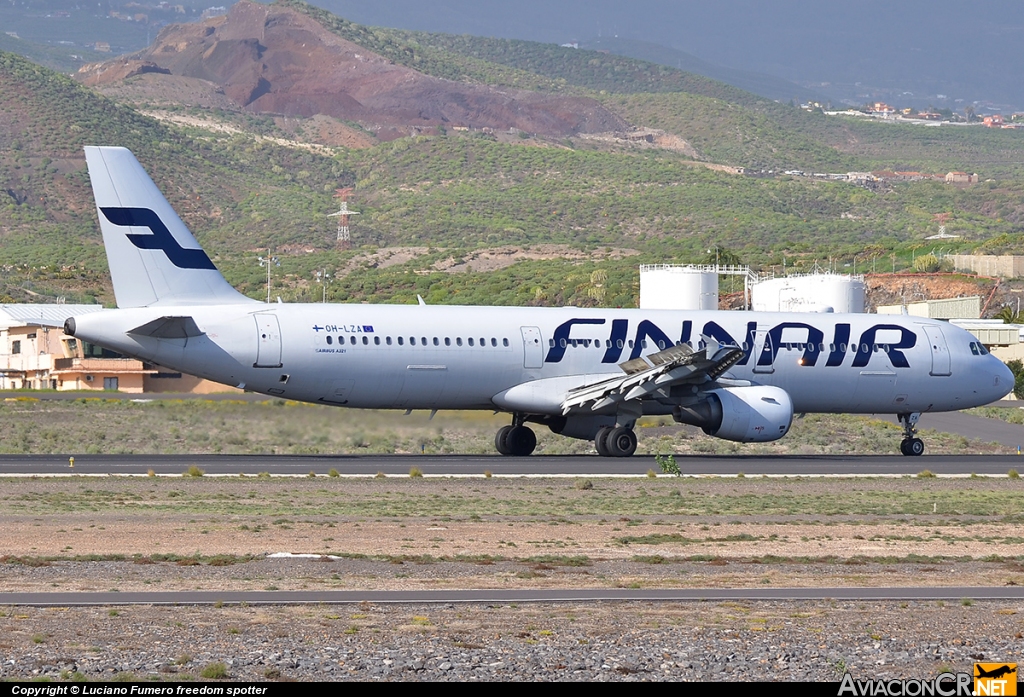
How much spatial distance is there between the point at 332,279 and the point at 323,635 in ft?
373

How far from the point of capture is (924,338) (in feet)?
144

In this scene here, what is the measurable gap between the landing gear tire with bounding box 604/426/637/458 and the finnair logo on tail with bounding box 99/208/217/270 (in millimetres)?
10794

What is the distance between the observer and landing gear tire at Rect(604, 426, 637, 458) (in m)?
39.7

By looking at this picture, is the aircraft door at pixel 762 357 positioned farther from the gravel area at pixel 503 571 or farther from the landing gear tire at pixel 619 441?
the gravel area at pixel 503 571

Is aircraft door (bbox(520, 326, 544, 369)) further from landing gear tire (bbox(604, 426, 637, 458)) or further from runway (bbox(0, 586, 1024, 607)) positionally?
runway (bbox(0, 586, 1024, 607))

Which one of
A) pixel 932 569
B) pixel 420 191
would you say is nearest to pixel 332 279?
pixel 420 191

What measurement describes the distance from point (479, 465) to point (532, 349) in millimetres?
4139

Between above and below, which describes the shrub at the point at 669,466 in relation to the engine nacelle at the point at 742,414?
below

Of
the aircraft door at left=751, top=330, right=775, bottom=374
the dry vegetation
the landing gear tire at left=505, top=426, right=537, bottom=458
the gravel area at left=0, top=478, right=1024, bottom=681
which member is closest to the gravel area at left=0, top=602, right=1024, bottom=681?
the gravel area at left=0, top=478, right=1024, bottom=681

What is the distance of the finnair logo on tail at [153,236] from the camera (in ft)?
117

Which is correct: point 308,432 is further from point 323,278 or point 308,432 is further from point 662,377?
point 323,278

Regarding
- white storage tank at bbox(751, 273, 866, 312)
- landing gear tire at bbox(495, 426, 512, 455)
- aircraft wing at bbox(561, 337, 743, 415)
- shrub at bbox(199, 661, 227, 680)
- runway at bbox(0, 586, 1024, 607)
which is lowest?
landing gear tire at bbox(495, 426, 512, 455)

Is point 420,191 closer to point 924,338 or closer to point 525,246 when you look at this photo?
point 525,246

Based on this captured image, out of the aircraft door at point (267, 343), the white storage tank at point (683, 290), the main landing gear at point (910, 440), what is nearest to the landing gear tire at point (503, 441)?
the aircraft door at point (267, 343)
